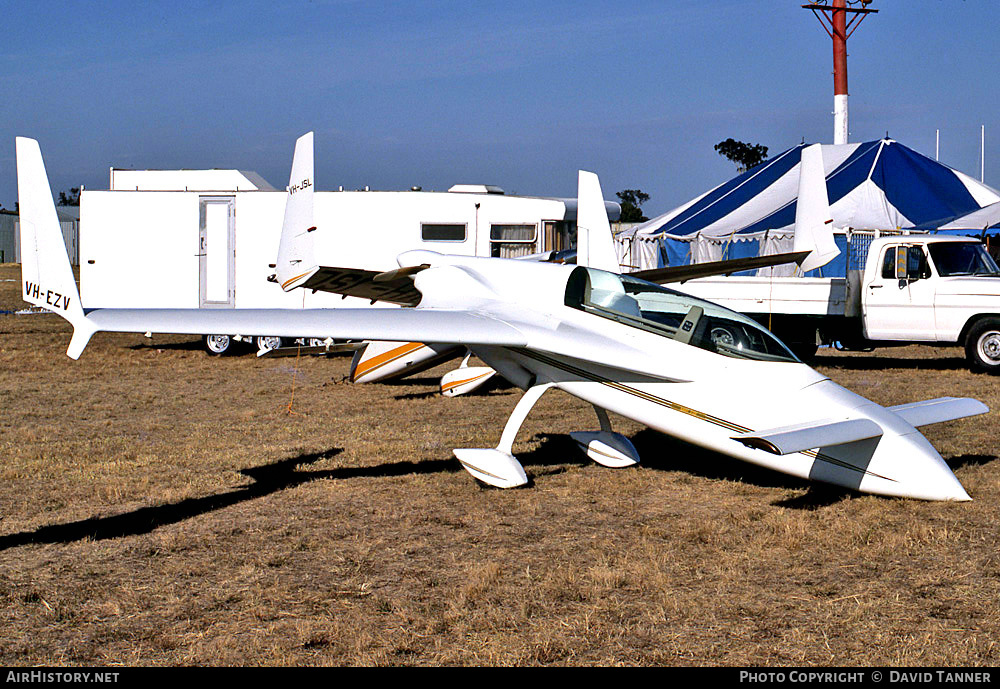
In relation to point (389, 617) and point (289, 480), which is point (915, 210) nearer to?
point (289, 480)

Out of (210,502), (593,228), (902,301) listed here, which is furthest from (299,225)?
(902,301)

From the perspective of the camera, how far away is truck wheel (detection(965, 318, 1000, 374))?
47.6 feet

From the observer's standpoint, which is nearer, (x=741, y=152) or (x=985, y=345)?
(x=985, y=345)

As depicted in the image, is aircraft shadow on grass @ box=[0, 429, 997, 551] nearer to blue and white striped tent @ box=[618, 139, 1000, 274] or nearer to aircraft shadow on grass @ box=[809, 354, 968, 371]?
aircraft shadow on grass @ box=[809, 354, 968, 371]

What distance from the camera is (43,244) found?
658 cm

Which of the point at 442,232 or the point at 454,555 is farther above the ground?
the point at 442,232

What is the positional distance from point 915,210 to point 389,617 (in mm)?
19254

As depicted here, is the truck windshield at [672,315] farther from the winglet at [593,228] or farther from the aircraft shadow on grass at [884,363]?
the aircraft shadow on grass at [884,363]

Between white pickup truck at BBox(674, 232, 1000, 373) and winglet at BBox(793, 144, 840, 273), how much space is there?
174 cm

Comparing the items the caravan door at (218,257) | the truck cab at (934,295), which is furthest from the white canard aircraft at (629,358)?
the caravan door at (218,257)

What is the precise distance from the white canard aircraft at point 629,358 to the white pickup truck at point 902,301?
793 centimetres

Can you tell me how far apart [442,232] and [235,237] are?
3.89 m

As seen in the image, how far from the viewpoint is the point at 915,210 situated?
20.8 metres

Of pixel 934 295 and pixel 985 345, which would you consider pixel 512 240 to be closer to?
pixel 934 295
